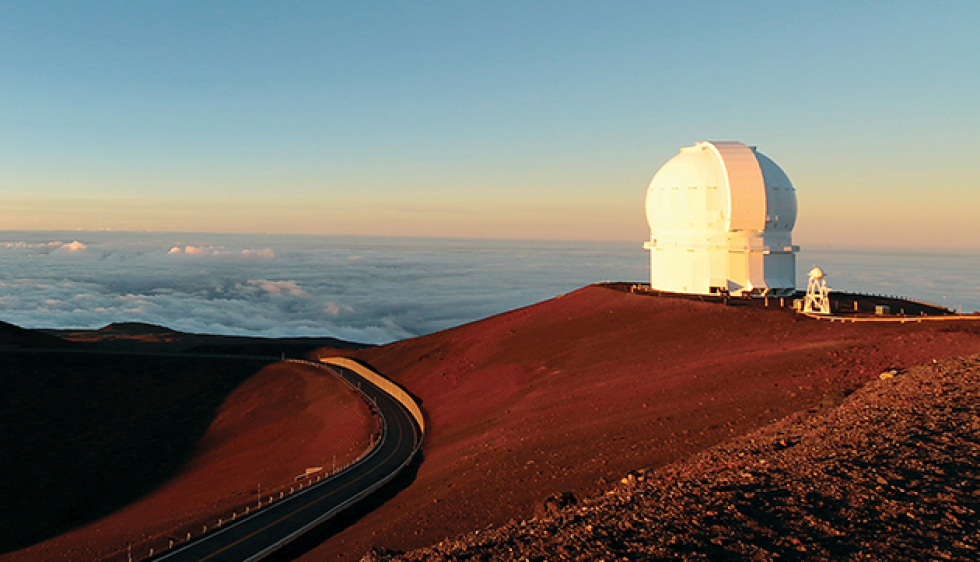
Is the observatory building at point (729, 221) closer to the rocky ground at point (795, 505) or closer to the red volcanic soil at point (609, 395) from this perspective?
the red volcanic soil at point (609, 395)

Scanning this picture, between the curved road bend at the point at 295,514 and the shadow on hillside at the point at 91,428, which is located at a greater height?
the curved road bend at the point at 295,514

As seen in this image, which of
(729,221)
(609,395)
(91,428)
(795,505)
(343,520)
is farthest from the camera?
(91,428)

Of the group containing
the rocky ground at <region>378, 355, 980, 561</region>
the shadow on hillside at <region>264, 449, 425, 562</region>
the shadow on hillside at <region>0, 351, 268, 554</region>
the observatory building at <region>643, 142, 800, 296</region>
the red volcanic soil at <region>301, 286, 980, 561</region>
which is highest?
the observatory building at <region>643, 142, 800, 296</region>

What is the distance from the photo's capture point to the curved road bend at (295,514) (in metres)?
17.7

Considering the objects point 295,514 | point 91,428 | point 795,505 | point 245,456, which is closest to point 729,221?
point 295,514

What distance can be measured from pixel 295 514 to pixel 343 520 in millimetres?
2065

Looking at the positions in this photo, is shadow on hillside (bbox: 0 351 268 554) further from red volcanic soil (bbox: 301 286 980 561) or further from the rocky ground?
the rocky ground

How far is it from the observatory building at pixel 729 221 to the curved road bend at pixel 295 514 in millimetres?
23237

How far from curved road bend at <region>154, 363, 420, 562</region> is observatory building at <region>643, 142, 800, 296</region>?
23.2 m

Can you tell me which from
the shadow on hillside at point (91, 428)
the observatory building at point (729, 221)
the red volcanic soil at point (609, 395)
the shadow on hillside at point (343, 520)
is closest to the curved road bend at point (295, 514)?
the shadow on hillside at point (343, 520)

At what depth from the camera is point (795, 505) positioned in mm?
9961

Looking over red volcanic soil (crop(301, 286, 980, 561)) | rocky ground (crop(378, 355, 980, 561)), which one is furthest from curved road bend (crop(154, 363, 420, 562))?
rocky ground (crop(378, 355, 980, 561))

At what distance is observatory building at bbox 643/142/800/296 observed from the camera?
38.8 meters

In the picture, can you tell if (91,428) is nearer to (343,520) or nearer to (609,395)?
(343,520)
